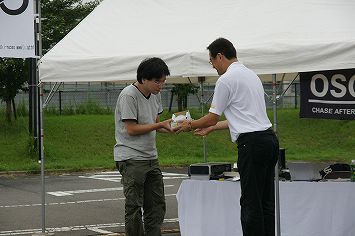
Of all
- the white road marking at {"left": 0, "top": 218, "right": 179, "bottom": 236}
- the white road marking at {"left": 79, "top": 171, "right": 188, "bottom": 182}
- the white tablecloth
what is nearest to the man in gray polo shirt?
the white tablecloth

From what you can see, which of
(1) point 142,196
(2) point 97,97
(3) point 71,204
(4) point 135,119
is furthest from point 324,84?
(2) point 97,97

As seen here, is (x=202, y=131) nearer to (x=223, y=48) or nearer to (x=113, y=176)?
(x=223, y=48)

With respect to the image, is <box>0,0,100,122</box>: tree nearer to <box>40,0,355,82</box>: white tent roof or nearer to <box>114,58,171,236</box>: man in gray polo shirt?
<box>40,0,355,82</box>: white tent roof

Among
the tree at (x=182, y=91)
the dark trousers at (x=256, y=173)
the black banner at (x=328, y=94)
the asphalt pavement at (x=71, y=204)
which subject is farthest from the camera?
the tree at (x=182, y=91)

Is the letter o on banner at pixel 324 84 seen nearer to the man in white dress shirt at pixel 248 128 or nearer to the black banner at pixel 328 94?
the black banner at pixel 328 94

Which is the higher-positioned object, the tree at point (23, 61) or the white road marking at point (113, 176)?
the tree at point (23, 61)

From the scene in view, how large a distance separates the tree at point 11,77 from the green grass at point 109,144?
3.89 feet

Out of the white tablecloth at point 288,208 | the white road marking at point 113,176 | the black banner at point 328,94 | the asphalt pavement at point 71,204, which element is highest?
the black banner at point 328,94

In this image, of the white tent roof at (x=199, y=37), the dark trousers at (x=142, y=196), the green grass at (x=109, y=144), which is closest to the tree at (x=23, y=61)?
the green grass at (x=109, y=144)

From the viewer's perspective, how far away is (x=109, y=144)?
24.2 metres

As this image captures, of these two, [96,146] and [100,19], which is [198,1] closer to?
[100,19]

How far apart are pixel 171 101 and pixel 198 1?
22116 millimetres

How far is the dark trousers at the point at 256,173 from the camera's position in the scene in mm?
6332

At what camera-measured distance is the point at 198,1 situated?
852cm
